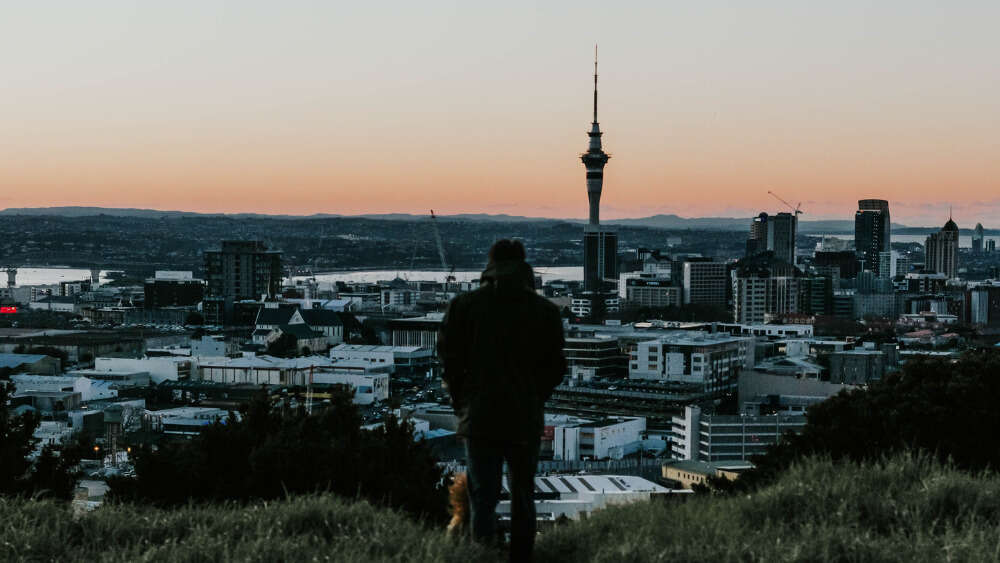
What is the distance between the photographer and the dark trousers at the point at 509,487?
141 inches

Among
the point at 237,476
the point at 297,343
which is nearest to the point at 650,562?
the point at 237,476

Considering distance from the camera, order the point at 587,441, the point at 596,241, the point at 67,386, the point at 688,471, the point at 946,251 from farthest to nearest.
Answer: the point at 946,251, the point at 596,241, the point at 67,386, the point at 587,441, the point at 688,471

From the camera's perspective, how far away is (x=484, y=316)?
11.9 ft

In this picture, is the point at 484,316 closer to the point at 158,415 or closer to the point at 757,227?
the point at 158,415

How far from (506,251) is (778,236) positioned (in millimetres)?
97881

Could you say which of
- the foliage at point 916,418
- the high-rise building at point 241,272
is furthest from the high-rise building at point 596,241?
the foliage at point 916,418

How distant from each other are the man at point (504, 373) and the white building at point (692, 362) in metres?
28.3

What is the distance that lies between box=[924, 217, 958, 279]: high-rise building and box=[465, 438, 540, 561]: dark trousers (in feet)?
343

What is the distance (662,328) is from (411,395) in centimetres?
1903

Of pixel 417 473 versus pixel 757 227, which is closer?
pixel 417 473

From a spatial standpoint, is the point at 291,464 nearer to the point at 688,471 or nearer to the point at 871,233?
the point at 688,471

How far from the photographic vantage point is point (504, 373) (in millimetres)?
3584

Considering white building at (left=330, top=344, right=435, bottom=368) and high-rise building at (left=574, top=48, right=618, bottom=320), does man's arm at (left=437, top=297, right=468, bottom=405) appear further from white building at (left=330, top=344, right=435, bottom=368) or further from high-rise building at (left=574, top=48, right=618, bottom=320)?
high-rise building at (left=574, top=48, right=618, bottom=320)

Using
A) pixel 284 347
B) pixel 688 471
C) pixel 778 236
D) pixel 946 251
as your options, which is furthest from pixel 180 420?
pixel 946 251
